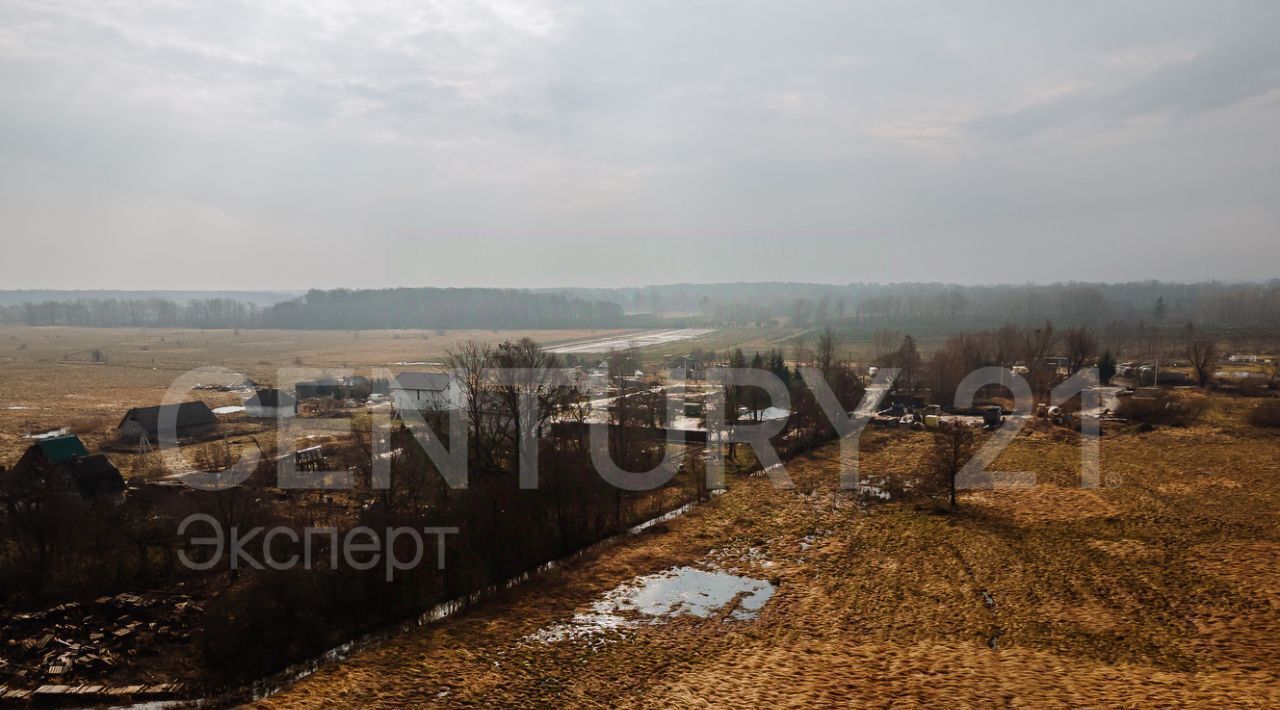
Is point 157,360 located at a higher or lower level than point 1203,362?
lower

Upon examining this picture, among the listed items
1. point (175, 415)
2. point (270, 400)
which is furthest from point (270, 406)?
point (175, 415)

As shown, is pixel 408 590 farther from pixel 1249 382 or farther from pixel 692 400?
pixel 1249 382

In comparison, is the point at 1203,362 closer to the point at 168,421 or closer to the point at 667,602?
the point at 667,602

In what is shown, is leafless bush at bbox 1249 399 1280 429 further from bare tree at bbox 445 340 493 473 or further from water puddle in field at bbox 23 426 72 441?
water puddle in field at bbox 23 426 72 441

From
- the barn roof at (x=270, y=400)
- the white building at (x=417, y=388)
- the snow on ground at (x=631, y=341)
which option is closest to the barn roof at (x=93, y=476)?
the white building at (x=417, y=388)

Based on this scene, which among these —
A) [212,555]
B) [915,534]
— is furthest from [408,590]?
[915,534]

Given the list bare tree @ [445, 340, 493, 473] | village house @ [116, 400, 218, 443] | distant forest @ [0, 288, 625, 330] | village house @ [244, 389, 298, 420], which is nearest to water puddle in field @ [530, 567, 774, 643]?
bare tree @ [445, 340, 493, 473]
